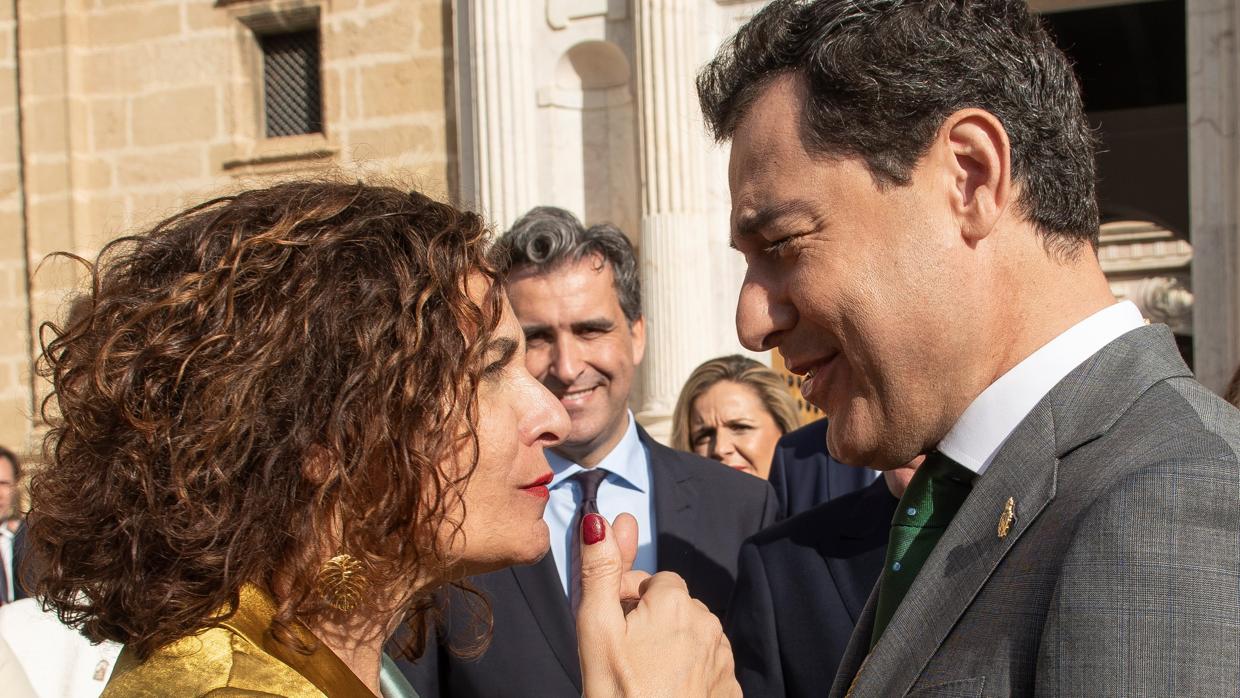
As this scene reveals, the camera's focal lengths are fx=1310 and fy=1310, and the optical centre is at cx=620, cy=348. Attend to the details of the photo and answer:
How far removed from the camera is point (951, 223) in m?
1.85

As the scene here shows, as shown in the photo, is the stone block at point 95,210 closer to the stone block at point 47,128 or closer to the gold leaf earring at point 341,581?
the stone block at point 47,128

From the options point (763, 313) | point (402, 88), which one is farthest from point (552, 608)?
point (402, 88)

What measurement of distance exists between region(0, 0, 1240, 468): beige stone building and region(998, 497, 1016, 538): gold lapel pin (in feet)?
20.3

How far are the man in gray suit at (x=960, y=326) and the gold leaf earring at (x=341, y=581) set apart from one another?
27.7 inches

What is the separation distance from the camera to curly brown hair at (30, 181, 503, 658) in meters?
1.84

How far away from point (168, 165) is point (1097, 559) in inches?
406

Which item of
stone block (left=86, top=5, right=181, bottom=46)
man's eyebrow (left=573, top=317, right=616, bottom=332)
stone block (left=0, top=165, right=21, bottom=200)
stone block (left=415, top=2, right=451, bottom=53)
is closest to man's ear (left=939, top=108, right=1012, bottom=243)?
man's eyebrow (left=573, top=317, right=616, bottom=332)

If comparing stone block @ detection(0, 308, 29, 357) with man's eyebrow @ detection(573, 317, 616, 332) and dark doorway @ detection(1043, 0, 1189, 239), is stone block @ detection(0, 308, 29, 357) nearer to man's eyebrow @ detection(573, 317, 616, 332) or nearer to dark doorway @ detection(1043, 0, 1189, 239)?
man's eyebrow @ detection(573, 317, 616, 332)

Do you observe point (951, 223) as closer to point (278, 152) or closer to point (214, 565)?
point (214, 565)

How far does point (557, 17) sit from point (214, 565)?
7.89 metres

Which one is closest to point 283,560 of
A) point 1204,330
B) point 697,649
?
point 697,649

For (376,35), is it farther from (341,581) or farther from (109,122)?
(341,581)

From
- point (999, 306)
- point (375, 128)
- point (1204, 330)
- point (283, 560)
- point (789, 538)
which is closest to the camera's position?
point (999, 306)

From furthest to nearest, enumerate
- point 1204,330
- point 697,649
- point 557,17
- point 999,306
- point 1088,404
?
1. point 557,17
2. point 1204,330
3. point 697,649
4. point 999,306
5. point 1088,404
